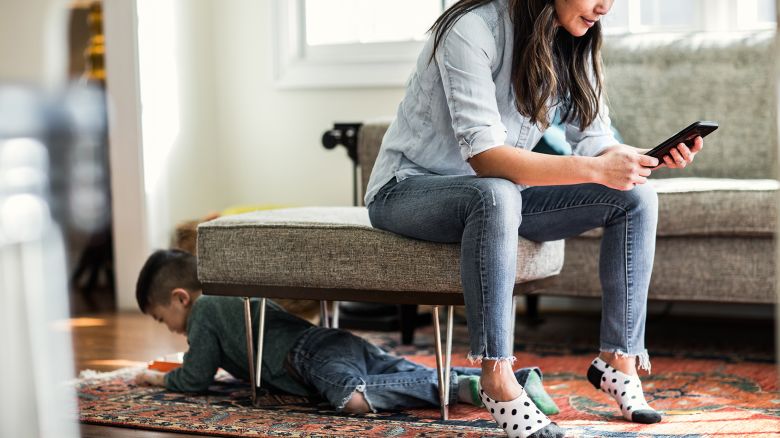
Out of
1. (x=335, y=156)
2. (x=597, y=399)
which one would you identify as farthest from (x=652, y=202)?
(x=335, y=156)

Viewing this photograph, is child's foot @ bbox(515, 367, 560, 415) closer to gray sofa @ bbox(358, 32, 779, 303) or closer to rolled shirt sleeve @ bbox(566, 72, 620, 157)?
rolled shirt sleeve @ bbox(566, 72, 620, 157)

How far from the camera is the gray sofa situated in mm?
2475

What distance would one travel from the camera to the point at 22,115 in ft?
16.3

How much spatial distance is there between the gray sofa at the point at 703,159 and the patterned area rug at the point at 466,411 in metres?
0.23

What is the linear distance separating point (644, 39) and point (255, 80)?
1.46m

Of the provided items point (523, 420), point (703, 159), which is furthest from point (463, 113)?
point (703, 159)

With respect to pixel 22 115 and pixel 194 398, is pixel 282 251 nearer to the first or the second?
pixel 194 398

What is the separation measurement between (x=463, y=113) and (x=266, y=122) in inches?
84.4

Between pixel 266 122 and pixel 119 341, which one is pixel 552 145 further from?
pixel 266 122

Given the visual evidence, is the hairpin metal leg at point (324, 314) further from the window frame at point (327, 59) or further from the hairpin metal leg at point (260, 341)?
the window frame at point (327, 59)

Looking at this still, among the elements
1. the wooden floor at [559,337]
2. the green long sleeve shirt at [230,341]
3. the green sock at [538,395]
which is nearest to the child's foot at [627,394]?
the green sock at [538,395]

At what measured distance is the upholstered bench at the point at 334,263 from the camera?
1.96m

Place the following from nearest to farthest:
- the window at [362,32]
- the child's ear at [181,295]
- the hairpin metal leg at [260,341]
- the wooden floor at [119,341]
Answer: the hairpin metal leg at [260,341] → the child's ear at [181,295] → the wooden floor at [119,341] → the window at [362,32]

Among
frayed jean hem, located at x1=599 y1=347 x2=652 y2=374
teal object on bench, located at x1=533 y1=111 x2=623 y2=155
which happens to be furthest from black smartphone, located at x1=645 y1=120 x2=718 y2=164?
teal object on bench, located at x1=533 y1=111 x2=623 y2=155
